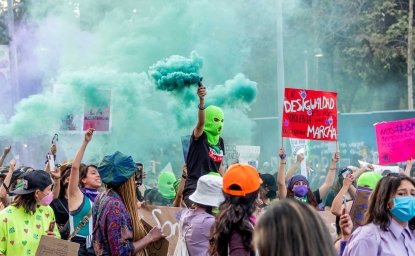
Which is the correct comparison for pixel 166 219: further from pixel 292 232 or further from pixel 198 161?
pixel 292 232

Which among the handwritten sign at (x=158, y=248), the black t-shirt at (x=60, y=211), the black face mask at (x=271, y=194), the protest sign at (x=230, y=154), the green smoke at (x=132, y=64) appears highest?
the green smoke at (x=132, y=64)

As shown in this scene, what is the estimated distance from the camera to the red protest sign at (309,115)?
9977 mm

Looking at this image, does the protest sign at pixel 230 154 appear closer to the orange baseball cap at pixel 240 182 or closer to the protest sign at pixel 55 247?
the protest sign at pixel 55 247

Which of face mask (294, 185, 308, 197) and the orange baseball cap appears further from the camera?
face mask (294, 185, 308, 197)

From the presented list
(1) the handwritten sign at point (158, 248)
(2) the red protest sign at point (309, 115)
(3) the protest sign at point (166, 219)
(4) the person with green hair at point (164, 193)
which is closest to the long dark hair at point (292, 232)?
(1) the handwritten sign at point (158, 248)

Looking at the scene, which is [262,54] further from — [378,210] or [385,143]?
[378,210]

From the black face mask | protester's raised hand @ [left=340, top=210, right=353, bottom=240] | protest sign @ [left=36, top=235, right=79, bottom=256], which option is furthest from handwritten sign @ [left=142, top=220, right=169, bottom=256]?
the black face mask

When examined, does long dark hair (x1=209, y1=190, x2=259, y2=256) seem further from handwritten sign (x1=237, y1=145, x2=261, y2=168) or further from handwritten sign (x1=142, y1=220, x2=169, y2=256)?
handwritten sign (x1=237, y1=145, x2=261, y2=168)

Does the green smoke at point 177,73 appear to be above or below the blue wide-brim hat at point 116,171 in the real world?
above

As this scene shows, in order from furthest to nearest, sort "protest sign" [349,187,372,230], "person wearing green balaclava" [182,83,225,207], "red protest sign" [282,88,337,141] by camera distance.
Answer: "red protest sign" [282,88,337,141] < "person wearing green balaclava" [182,83,225,207] < "protest sign" [349,187,372,230]

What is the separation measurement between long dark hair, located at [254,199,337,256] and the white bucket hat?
6.60 ft

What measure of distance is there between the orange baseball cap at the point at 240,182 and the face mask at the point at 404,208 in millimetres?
837

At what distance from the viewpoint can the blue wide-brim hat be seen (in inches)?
216

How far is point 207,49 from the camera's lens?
2192 centimetres
